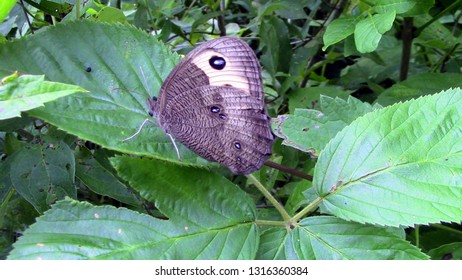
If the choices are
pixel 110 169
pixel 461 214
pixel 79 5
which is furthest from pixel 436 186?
pixel 79 5

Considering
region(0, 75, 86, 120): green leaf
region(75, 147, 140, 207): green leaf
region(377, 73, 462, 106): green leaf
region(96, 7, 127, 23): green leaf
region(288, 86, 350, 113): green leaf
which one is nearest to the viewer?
region(0, 75, 86, 120): green leaf

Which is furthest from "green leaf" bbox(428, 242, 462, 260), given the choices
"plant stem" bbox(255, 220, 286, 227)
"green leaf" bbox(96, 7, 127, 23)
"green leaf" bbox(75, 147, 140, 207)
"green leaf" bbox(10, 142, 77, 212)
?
"green leaf" bbox(96, 7, 127, 23)

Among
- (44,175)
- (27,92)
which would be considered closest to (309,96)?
(44,175)

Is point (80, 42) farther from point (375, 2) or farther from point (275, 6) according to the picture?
point (275, 6)

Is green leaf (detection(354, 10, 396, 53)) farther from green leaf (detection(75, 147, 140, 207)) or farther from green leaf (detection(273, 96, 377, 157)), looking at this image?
green leaf (detection(75, 147, 140, 207))

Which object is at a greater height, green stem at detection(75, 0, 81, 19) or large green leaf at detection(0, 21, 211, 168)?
green stem at detection(75, 0, 81, 19)

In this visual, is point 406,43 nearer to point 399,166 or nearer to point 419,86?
point 419,86
